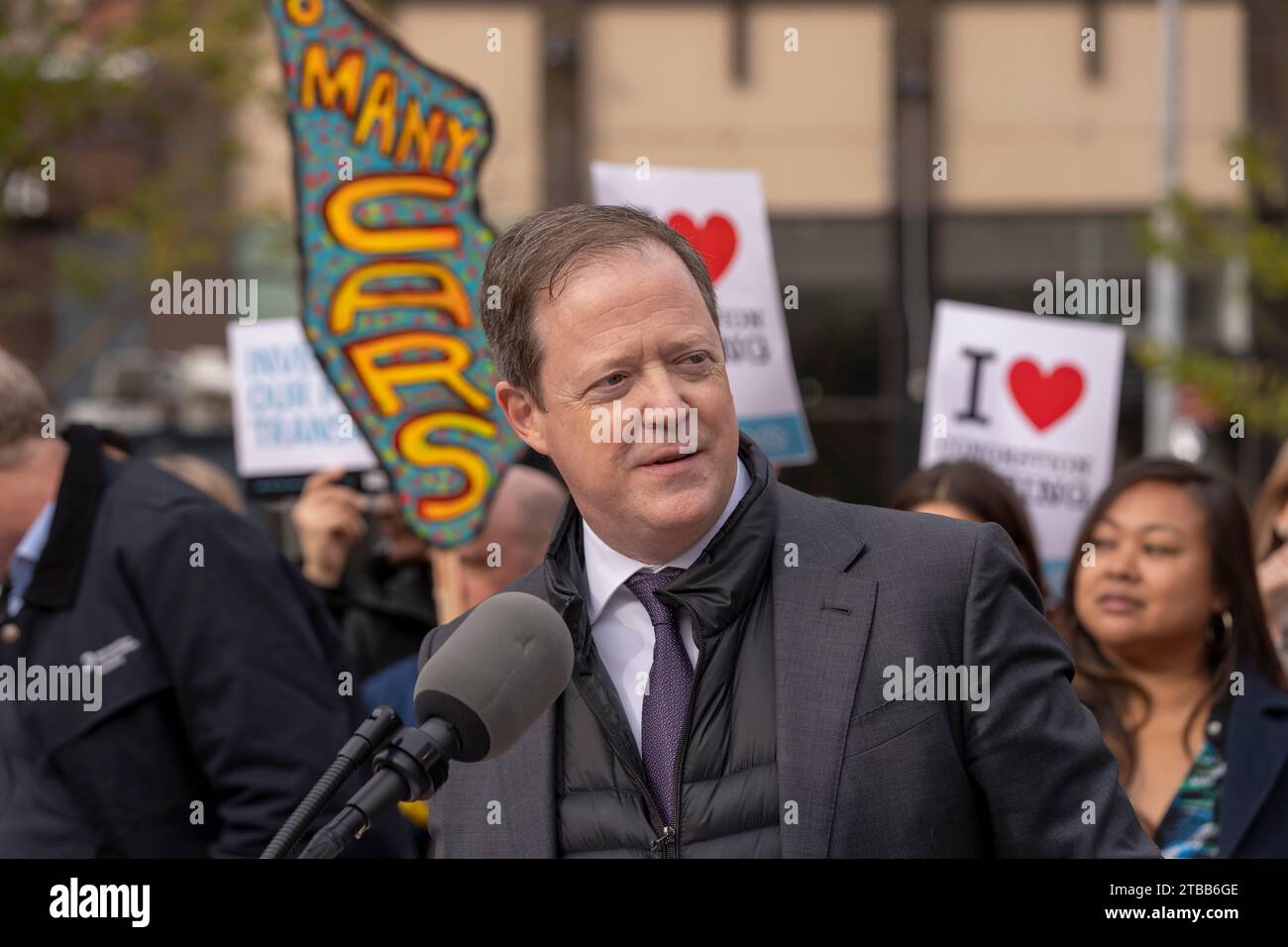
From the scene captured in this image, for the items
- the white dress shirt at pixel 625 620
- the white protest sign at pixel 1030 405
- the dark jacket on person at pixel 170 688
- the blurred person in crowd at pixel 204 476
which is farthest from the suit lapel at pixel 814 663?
the white protest sign at pixel 1030 405

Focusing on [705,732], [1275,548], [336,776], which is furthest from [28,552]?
[1275,548]

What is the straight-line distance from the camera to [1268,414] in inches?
501

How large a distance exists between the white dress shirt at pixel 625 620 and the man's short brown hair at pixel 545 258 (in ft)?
0.84

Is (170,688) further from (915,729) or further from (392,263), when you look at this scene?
(392,263)

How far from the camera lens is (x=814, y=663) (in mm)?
2350

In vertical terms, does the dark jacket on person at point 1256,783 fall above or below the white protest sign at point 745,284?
below

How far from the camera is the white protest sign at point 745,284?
606 cm

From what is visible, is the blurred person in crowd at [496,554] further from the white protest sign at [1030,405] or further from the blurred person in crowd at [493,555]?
the white protest sign at [1030,405]

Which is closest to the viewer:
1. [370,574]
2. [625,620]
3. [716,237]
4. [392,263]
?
[625,620]

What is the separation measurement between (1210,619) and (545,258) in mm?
2575

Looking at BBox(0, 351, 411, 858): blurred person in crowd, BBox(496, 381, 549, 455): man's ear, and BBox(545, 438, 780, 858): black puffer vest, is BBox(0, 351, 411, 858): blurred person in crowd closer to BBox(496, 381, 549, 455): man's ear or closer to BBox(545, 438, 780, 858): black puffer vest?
BBox(496, 381, 549, 455): man's ear

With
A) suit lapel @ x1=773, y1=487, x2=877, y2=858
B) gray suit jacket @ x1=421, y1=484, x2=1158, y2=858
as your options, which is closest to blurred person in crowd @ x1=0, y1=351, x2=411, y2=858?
gray suit jacket @ x1=421, y1=484, x2=1158, y2=858

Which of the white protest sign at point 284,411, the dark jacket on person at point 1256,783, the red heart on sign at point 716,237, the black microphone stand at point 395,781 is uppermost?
the red heart on sign at point 716,237
